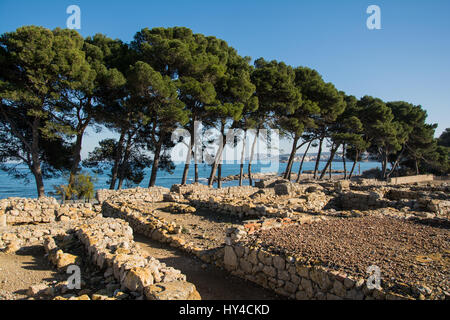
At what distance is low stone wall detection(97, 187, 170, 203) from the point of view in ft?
43.9

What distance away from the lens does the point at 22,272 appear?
507 centimetres

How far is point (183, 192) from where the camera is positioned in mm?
15367

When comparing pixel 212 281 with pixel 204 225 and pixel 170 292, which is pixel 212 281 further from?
pixel 204 225

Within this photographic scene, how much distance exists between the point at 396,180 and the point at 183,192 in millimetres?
22863

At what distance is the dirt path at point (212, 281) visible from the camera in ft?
15.2

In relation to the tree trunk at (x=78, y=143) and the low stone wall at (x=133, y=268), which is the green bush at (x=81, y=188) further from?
the low stone wall at (x=133, y=268)

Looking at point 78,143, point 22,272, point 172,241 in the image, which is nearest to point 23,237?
point 22,272

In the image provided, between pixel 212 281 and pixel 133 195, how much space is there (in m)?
9.82

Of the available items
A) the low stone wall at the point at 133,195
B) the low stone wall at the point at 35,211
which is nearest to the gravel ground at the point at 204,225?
the low stone wall at the point at 133,195

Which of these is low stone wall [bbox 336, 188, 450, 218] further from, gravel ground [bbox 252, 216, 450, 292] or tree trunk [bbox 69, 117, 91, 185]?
tree trunk [bbox 69, 117, 91, 185]

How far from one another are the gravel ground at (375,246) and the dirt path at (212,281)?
2.72 ft
